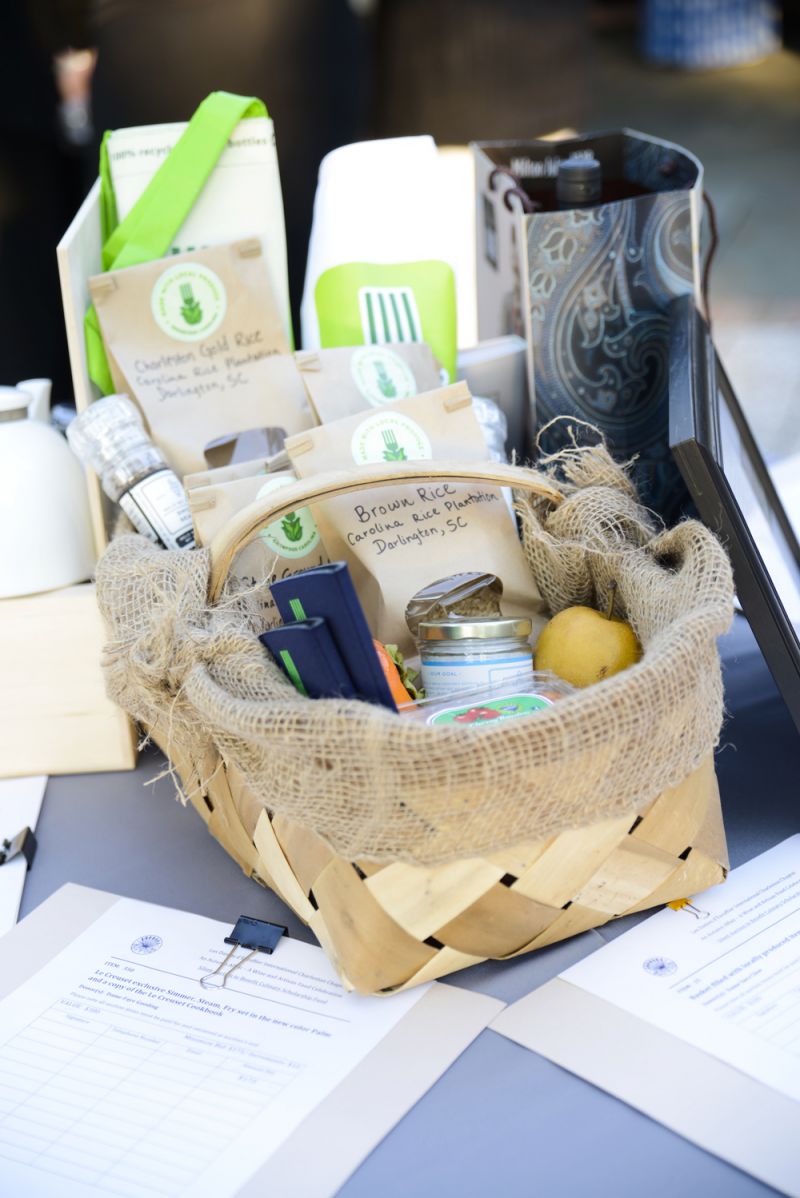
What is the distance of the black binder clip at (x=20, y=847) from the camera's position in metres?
0.77

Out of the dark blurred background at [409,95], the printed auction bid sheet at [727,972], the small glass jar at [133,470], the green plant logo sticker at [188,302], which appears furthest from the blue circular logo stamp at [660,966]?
the dark blurred background at [409,95]

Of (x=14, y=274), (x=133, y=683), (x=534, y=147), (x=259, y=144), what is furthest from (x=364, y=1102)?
(x=14, y=274)

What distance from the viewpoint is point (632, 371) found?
1010mm

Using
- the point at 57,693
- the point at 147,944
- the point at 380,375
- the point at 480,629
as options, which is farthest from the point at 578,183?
the point at 147,944

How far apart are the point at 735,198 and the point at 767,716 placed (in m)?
3.14

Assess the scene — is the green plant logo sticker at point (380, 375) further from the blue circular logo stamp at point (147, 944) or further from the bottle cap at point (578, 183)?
the blue circular logo stamp at point (147, 944)

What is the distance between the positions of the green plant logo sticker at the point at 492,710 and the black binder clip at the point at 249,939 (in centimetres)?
17

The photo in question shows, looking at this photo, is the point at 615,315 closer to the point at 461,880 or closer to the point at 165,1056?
the point at 461,880

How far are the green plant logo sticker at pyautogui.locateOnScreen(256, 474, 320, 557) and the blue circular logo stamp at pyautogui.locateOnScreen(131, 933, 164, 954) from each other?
0.89 feet

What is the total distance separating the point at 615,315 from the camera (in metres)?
0.99

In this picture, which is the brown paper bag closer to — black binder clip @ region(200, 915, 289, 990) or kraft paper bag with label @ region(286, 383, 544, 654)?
kraft paper bag with label @ region(286, 383, 544, 654)

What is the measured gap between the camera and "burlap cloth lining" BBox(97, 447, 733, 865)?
547 mm

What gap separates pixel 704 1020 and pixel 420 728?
236 millimetres

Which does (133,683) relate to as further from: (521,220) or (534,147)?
(534,147)
